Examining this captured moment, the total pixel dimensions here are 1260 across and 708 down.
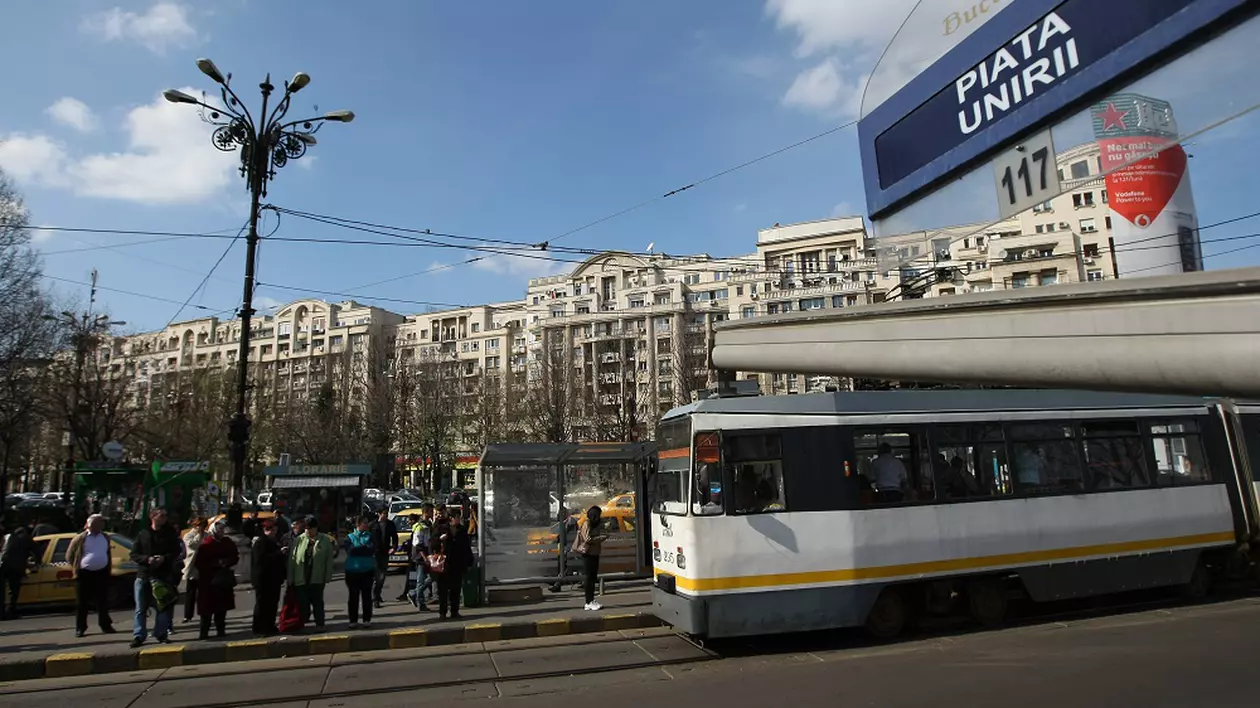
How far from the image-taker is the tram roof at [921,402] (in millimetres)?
9758

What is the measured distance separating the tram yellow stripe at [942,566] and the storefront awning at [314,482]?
1530 centimetres

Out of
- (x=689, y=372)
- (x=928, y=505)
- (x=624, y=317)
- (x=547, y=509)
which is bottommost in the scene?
(x=547, y=509)

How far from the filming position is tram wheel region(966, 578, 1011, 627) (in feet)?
33.6

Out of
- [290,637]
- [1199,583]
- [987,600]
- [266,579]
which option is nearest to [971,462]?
[987,600]

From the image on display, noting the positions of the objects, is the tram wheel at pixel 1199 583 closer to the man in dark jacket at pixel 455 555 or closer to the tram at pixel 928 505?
the tram at pixel 928 505

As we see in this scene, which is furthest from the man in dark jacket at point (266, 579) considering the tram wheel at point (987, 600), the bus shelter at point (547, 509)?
the tram wheel at point (987, 600)

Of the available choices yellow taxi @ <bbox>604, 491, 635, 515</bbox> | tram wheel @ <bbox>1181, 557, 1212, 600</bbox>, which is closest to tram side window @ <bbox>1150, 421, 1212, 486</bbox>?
tram wheel @ <bbox>1181, 557, 1212, 600</bbox>

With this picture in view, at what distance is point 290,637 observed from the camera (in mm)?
10500

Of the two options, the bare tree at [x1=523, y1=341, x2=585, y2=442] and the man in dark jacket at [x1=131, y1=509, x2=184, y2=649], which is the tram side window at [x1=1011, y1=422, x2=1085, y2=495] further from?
the bare tree at [x1=523, y1=341, x2=585, y2=442]

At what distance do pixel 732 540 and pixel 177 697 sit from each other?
6.31 meters

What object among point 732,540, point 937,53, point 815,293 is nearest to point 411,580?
point 732,540

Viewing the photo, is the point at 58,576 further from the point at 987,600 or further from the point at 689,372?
the point at 689,372

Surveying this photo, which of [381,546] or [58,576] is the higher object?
[381,546]

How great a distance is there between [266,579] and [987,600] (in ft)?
33.3
